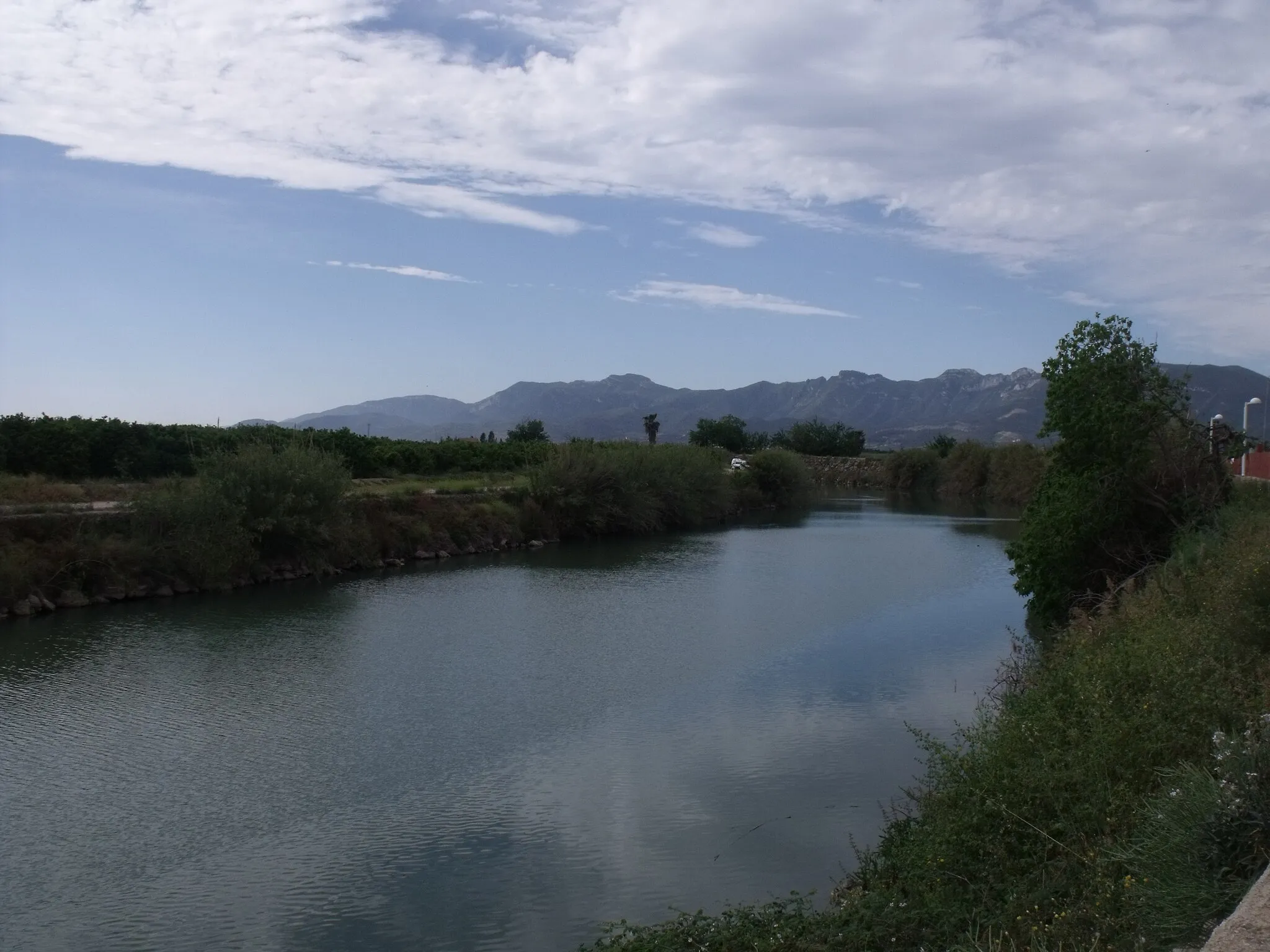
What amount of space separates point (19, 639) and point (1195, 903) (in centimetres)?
2466

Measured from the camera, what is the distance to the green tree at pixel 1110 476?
75.3ft

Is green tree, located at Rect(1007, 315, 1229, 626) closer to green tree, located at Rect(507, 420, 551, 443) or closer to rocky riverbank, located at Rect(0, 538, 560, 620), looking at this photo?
rocky riverbank, located at Rect(0, 538, 560, 620)

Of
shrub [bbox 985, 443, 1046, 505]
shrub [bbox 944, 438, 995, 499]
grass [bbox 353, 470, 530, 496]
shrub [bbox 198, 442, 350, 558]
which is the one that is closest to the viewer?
shrub [bbox 198, 442, 350, 558]

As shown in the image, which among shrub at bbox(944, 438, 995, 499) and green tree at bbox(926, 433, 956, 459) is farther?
green tree at bbox(926, 433, 956, 459)

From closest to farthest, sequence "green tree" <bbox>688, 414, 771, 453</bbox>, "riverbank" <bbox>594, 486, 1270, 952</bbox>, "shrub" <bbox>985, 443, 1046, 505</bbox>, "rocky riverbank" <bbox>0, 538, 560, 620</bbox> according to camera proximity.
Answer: "riverbank" <bbox>594, 486, 1270, 952</bbox> → "rocky riverbank" <bbox>0, 538, 560, 620</bbox> → "shrub" <bbox>985, 443, 1046, 505</bbox> → "green tree" <bbox>688, 414, 771, 453</bbox>

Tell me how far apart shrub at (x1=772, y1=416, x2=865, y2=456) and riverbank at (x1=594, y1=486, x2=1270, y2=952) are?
10324cm

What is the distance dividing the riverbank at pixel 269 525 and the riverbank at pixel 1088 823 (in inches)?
933

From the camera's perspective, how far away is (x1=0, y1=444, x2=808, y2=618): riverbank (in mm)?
29203

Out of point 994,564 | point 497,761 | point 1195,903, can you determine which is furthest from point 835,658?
point 994,564

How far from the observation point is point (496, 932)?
1036 centimetres

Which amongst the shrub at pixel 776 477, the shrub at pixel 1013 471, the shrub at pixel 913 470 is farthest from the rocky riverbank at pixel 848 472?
the shrub at pixel 776 477

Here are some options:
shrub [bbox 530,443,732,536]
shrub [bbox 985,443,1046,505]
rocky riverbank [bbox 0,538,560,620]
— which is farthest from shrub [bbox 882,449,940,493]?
rocky riverbank [bbox 0,538,560,620]

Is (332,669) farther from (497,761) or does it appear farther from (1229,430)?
(1229,430)

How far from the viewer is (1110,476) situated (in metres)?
23.2
